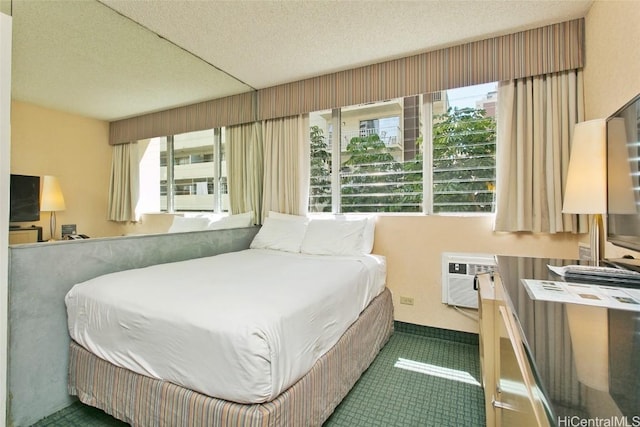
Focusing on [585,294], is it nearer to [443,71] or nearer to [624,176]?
[624,176]

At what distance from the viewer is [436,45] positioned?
8.30 feet

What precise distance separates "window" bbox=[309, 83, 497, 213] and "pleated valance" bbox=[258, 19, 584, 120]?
0.56 ft

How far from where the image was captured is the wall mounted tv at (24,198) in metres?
1.58

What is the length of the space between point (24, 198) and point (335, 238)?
2.10m

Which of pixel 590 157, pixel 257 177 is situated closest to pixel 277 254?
pixel 257 177

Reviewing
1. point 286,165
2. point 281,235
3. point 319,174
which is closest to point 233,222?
point 281,235

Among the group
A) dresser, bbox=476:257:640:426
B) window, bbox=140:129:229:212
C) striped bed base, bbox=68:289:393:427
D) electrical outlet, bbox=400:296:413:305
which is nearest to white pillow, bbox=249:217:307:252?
window, bbox=140:129:229:212

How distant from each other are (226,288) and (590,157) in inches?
74.9

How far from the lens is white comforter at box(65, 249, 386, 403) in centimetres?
113

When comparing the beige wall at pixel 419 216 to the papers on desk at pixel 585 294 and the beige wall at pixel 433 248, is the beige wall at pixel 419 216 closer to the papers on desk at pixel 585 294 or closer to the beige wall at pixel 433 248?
the beige wall at pixel 433 248

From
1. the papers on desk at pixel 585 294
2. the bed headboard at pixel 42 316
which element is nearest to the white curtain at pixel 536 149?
the papers on desk at pixel 585 294

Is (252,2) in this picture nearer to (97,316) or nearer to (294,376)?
(97,316)

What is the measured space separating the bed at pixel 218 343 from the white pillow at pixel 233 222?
2.99ft

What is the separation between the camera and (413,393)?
1.89 metres
